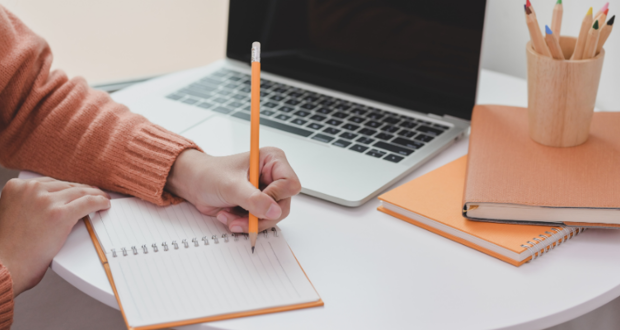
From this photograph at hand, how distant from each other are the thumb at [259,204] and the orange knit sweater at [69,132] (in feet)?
0.44

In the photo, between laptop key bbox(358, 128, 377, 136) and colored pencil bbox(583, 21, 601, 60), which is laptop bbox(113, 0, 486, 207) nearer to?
laptop key bbox(358, 128, 377, 136)

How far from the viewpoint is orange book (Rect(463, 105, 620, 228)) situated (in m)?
0.62

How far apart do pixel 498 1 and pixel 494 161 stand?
0.55 m

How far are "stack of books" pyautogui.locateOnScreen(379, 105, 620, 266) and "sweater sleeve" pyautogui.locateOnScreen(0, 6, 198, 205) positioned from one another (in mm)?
301

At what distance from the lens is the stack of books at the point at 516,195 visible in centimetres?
61

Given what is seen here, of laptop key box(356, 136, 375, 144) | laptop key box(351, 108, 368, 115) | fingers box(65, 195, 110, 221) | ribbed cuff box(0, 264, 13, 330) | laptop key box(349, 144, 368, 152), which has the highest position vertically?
laptop key box(351, 108, 368, 115)

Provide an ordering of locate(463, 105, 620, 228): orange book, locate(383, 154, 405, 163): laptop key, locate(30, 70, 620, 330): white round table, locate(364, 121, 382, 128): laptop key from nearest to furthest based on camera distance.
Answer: locate(30, 70, 620, 330): white round table → locate(463, 105, 620, 228): orange book → locate(383, 154, 405, 163): laptop key → locate(364, 121, 382, 128): laptop key

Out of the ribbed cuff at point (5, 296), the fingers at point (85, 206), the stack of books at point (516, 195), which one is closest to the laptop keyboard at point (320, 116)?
the stack of books at point (516, 195)

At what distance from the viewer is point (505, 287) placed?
0.55m

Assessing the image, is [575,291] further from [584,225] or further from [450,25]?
[450,25]

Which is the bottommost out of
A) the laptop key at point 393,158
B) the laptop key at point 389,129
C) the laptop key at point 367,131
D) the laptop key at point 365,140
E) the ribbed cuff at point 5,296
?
the ribbed cuff at point 5,296

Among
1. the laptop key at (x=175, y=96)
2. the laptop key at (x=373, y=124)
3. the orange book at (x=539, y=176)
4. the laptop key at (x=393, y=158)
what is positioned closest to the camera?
the orange book at (x=539, y=176)

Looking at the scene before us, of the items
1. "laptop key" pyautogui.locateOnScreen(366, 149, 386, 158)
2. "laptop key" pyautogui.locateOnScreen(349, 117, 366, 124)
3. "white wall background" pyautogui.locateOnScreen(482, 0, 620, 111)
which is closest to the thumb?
"laptop key" pyautogui.locateOnScreen(366, 149, 386, 158)

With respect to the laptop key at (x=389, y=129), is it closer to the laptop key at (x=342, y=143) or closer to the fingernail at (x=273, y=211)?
the laptop key at (x=342, y=143)
